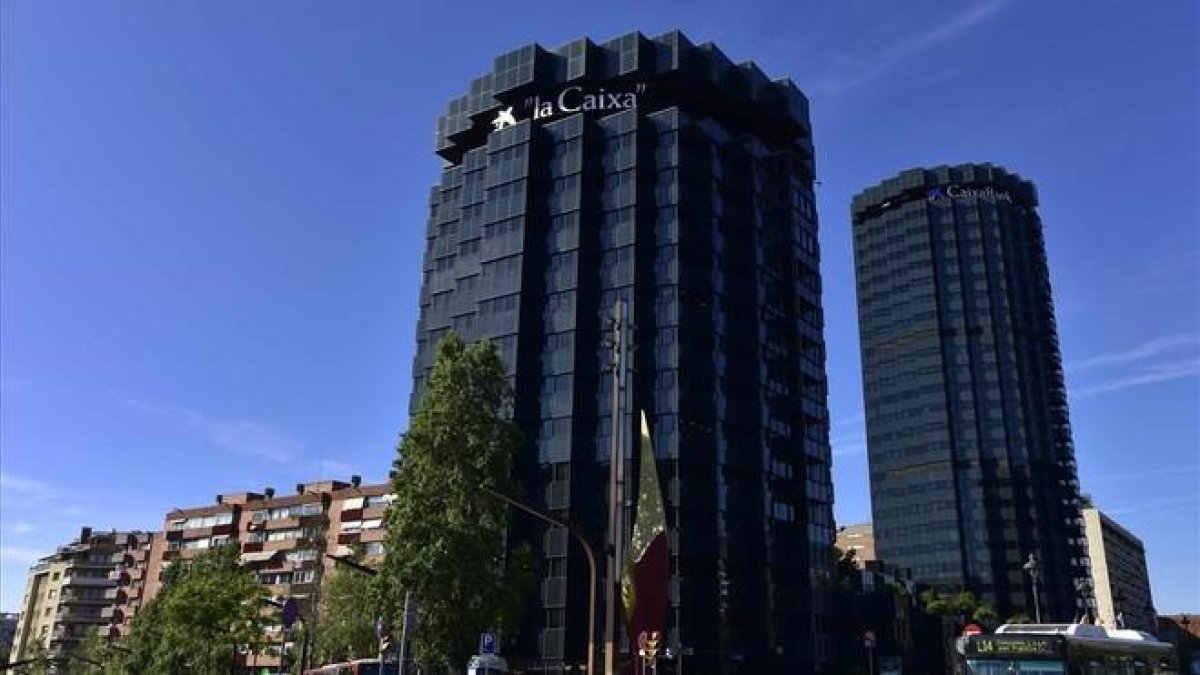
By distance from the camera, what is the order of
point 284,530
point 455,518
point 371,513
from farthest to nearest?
point 284,530, point 371,513, point 455,518

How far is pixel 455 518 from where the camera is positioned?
1907 inches

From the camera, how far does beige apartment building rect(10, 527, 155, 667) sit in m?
153

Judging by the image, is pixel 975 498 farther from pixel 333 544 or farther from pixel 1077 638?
pixel 1077 638

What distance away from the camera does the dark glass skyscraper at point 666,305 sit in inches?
3125

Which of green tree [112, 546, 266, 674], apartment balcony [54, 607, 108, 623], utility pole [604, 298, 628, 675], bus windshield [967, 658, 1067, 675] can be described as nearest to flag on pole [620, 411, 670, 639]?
utility pole [604, 298, 628, 675]

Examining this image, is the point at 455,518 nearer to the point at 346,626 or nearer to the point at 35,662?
the point at 346,626

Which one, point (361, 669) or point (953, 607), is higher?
point (953, 607)

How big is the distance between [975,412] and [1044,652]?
16470 centimetres

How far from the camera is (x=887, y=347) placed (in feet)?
644

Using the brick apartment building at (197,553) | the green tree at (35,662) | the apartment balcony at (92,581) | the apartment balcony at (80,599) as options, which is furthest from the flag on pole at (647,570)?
the apartment balcony at (80,599)

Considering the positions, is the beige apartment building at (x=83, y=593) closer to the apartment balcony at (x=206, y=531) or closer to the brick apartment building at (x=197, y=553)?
the brick apartment building at (x=197, y=553)

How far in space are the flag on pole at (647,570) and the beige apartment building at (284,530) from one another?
89.3 m

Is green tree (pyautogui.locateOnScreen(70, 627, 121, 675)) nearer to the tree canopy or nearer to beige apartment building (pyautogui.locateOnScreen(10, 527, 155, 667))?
beige apartment building (pyautogui.locateOnScreen(10, 527, 155, 667))

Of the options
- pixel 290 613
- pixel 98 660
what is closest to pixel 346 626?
pixel 290 613
